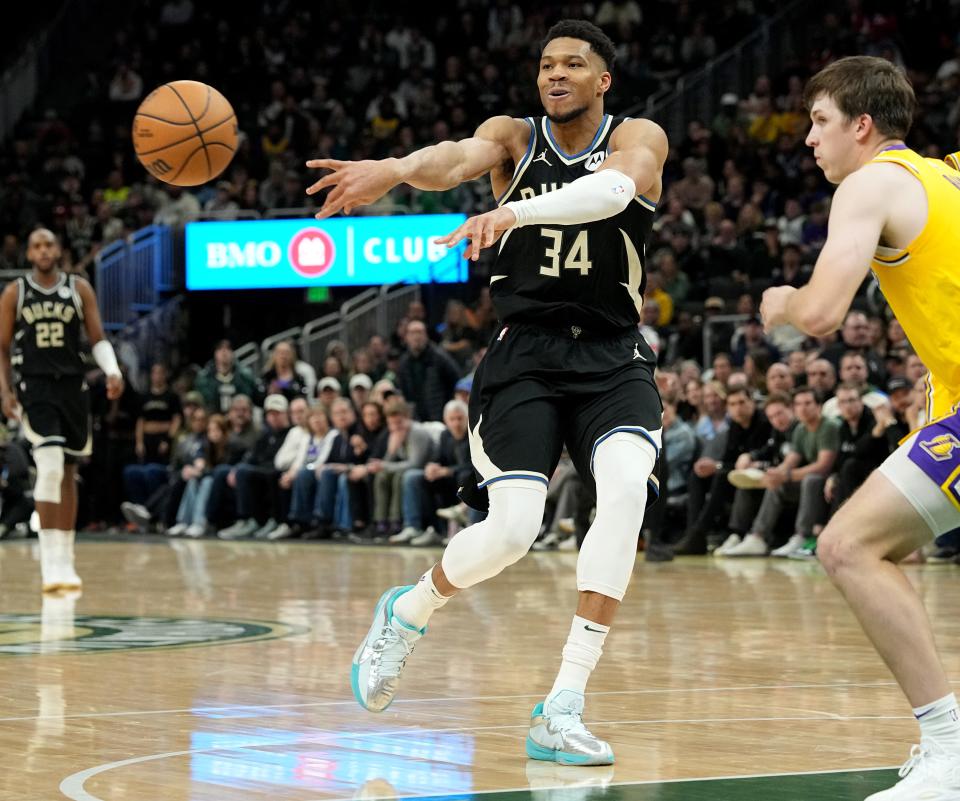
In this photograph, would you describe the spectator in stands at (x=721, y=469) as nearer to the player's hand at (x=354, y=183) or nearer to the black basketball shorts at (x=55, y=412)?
the black basketball shorts at (x=55, y=412)

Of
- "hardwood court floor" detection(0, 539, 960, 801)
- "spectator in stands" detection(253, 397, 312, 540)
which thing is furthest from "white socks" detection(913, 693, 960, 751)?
"spectator in stands" detection(253, 397, 312, 540)

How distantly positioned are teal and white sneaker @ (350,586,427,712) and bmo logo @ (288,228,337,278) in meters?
16.0

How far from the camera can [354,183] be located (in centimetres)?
496

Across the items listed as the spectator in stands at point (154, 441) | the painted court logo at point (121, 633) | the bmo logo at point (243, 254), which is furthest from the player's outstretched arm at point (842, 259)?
the bmo logo at point (243, 254)

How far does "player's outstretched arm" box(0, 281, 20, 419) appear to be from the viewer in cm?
1055

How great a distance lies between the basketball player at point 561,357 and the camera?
5.14 metres

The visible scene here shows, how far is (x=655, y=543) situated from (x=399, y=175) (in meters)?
8.64

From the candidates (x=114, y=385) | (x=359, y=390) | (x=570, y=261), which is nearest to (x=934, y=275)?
(x=570, y=261)

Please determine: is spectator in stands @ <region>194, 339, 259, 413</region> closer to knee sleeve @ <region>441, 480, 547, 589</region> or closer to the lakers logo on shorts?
knee sleeve @ <region>441, 480, 547, 589</region>

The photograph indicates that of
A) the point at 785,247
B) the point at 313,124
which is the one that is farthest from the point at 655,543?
the point at 313,124

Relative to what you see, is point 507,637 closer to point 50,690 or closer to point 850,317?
point 50,690

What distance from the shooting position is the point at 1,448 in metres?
18.5

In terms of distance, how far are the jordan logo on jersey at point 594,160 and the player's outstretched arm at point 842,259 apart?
152cm

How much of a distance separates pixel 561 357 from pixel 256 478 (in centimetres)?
1296
